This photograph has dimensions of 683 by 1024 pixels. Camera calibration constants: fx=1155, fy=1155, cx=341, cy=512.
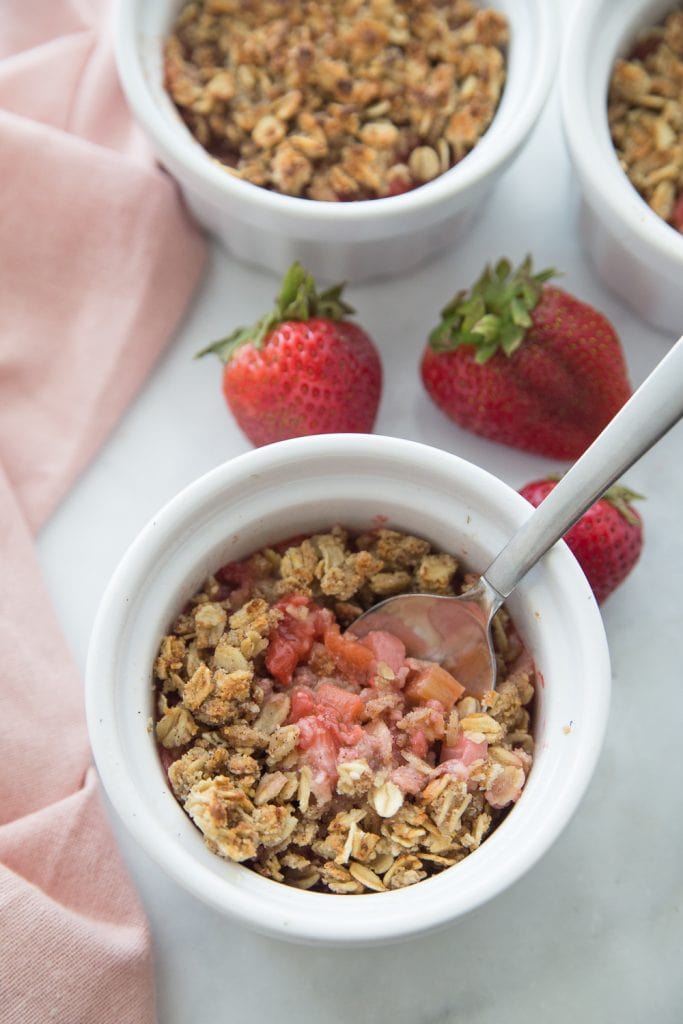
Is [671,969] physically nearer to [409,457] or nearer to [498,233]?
[409,457]

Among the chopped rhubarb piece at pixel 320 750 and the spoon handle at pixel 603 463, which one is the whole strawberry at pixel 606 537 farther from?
the chopped rhubarb piece at pixel 320 750

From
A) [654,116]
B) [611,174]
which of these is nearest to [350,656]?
[611,174]

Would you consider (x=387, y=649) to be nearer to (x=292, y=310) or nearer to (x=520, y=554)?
(x=520, y=554)

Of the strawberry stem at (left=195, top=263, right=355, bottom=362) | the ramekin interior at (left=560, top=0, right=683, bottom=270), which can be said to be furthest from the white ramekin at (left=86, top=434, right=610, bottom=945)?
the ramekin interior at (left=560, top=0, right=683, bottom=270)

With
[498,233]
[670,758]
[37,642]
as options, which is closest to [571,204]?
[498,233]

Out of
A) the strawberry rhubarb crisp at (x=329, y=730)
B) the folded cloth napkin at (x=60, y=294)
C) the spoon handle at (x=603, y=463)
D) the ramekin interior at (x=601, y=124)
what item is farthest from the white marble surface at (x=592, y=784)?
the spoon handle at (x=603, y=463)
